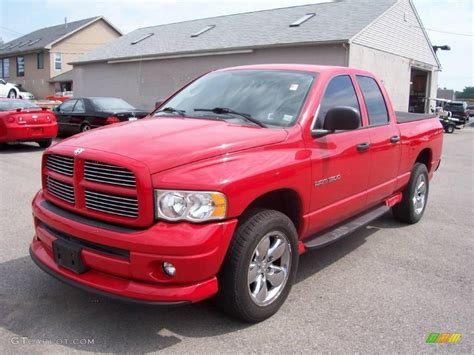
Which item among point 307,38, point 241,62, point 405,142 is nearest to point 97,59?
point 241,62

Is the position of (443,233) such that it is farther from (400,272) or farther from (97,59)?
(97,59)

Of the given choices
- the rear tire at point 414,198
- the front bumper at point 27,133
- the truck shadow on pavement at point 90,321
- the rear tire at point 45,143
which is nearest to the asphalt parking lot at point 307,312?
the truck shadow on pavement at point 90,321

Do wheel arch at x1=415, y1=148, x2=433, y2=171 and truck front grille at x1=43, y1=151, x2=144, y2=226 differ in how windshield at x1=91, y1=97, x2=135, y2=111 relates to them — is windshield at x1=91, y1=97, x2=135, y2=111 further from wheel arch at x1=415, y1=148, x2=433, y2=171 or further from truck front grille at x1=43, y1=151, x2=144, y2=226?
truck front grille at x1=43, y1=151, x2=144, y2=226

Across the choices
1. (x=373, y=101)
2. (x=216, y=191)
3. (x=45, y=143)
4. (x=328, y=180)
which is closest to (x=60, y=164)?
(x=216, y=191)

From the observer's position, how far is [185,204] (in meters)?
2.96

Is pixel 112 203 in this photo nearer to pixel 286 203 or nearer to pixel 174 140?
pixel 174 140

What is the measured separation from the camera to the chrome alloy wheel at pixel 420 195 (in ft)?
20.0

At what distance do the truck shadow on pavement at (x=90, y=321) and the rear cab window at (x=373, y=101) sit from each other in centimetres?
265

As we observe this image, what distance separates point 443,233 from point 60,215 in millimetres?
4526

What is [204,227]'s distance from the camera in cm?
295

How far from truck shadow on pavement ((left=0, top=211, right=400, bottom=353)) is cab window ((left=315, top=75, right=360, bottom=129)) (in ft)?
6.04

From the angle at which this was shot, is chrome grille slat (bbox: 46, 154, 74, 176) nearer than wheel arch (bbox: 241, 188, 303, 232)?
Yes

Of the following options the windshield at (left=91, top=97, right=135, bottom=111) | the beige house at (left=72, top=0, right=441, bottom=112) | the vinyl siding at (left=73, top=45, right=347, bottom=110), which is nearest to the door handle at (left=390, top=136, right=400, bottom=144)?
the windshield at (left=91, top=97, right=135, bottom=111)

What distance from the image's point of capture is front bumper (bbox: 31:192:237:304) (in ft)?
9.43
